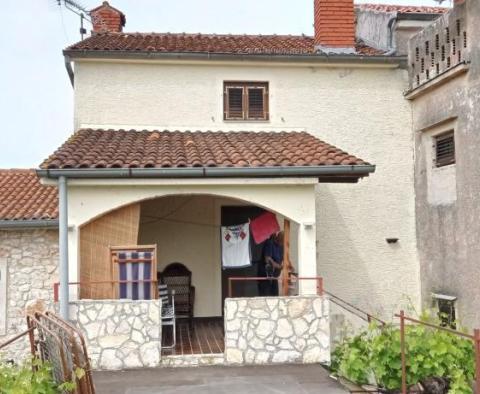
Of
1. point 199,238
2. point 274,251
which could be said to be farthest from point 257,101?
point 274,251

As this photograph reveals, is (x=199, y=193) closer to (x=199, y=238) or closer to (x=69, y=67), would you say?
(x=199, y=238)

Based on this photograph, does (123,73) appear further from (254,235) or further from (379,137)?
(379,137)

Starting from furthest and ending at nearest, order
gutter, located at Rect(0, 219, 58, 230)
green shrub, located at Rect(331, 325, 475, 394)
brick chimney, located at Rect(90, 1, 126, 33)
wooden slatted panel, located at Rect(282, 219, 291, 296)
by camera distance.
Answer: brick chimney, located at Rect(90, 1, 126, 33) < gutter, located at Rect(0, 219, 58, 230) < wooden slatted panel, located at Rect(282, 219, 291, 296) < green shrub, located at Rect(331, 325, 475, 394)

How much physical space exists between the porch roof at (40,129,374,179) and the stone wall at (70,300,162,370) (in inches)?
92.1

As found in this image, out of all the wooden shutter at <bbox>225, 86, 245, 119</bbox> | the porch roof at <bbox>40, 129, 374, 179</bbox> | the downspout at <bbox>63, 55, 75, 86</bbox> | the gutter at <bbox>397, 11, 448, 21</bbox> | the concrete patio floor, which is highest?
the gutter at <bbox>397, 11, 448, 21</bbox>

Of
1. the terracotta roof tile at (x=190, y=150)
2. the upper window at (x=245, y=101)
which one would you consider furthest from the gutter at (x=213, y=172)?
the upper window at (x=245, y=101)

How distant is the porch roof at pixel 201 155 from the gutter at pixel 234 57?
1.87 metres

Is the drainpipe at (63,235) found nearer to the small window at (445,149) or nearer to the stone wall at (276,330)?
the stone wall at (276,330)

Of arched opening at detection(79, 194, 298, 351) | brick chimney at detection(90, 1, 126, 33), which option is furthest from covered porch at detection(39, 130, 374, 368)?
brick chimney at detection(90, 1, 126, 33)

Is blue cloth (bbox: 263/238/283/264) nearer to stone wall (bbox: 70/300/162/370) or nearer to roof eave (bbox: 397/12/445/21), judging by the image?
stone wall (bbox: 70/300/162/370)

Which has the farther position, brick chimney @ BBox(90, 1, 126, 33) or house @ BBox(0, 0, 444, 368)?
brick chimney @ BBox(90, 1, 126, 33)

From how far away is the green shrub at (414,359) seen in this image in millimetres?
8328

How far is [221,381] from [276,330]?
1620 millimetres

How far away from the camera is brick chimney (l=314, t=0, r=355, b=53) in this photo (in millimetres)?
14938
